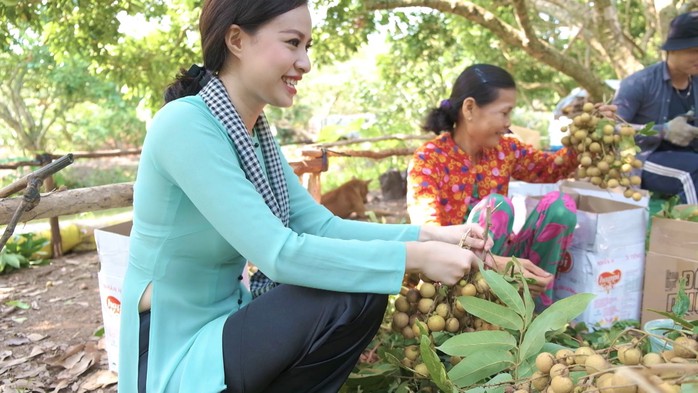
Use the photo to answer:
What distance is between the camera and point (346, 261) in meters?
1.27

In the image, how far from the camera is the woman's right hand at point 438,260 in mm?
1343

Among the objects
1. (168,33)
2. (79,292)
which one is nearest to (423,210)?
(79,292)

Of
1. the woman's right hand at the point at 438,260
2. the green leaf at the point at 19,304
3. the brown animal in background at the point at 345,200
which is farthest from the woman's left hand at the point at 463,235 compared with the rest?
the brown animal in background at the point at 345,200

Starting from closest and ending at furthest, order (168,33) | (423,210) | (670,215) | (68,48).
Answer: (423,210)
(670,215)
(68,48)
(168,33)

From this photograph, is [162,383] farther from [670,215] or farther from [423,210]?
[670,215]

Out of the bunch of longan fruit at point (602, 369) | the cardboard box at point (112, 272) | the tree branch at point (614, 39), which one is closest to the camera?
the bunch of longan fruit at point (602, 369)

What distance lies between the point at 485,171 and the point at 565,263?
→ 1.63ft

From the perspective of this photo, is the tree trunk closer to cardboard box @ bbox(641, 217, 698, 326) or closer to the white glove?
cardboard box @ bbox(641, 217, 698, 326)

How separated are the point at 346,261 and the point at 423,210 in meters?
0.95

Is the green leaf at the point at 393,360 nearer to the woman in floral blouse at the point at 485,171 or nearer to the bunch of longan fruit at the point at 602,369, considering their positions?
the bunch of longan fruit at the point at 602,369

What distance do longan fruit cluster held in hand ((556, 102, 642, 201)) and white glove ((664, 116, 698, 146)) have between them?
83 cm

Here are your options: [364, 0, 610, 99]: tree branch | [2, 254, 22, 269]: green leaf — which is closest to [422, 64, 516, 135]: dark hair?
[364, 0, 610, 99]: tree branch

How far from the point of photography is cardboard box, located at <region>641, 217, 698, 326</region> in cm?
213

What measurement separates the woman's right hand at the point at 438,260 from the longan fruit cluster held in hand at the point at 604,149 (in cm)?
111
